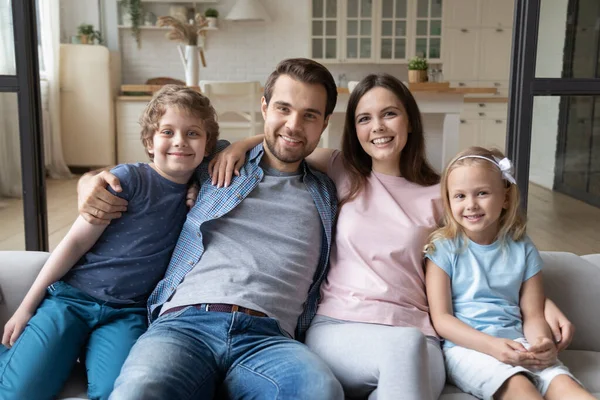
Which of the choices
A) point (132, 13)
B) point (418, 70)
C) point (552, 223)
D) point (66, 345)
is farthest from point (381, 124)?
point (132, 13)

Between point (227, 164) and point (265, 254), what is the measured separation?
A: 288 millimetres

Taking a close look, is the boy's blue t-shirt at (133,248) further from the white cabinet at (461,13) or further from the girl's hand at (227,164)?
the white cabinet at (461,13)

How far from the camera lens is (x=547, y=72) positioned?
6.88 ft

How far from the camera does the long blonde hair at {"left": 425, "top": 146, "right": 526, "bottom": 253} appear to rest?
1.71m

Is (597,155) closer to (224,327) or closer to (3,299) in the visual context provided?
(224,327)

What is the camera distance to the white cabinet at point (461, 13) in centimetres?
680

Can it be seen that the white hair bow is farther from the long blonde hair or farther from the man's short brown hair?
the man's short brown hair

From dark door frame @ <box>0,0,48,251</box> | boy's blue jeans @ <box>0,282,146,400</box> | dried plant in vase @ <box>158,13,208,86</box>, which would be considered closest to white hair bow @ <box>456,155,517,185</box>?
boy's blue jeans @ <box>0,282,146,400</box>

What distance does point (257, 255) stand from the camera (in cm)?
169

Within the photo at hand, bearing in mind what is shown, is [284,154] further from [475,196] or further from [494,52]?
[494,52]

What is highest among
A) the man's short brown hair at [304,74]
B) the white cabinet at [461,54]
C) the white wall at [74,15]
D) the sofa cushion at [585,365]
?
the white wall at [74,15]

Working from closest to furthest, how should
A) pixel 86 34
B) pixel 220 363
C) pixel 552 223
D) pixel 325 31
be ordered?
1. pixel 220 363
2. pixel 552 223
3. pixel 86 34
4. pixel 325 31

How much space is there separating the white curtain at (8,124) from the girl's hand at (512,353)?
1.55 meters

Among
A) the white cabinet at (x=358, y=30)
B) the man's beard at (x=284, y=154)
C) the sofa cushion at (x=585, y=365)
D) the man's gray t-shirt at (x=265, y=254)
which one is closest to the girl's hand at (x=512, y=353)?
the sofa cushion at (x=585, y=365)
